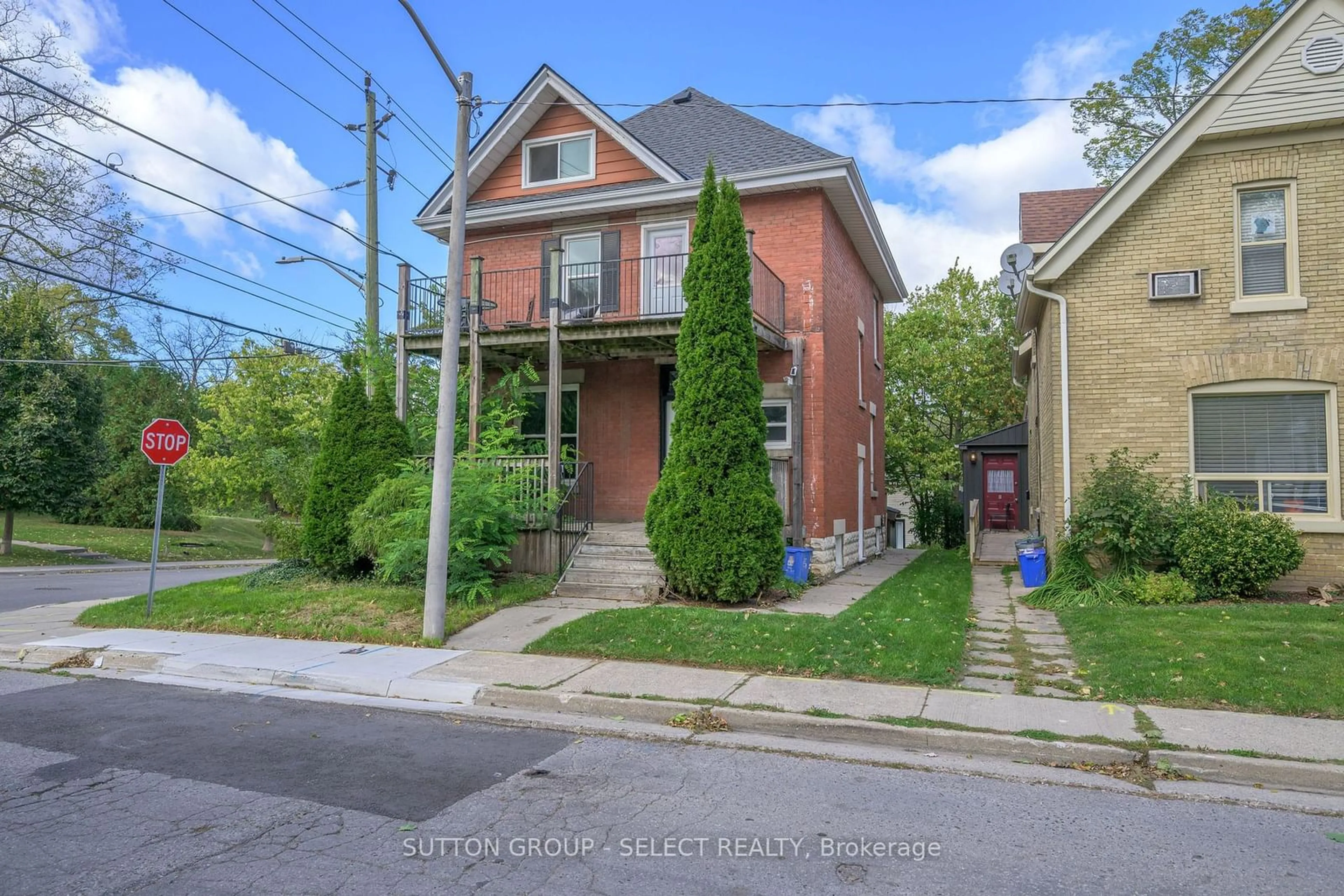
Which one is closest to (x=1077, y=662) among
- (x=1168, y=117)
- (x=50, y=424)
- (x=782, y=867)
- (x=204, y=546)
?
(x=782, y=867)

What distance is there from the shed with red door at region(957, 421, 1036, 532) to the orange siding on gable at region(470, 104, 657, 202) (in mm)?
14047

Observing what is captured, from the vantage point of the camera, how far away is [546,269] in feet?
51.7

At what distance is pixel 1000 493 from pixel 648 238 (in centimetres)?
1488

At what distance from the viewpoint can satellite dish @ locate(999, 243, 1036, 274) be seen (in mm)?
12969

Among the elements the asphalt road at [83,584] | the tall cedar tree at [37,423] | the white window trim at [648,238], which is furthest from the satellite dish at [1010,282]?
the tall cedar tree at [37,423]

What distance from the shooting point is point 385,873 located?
3.76m

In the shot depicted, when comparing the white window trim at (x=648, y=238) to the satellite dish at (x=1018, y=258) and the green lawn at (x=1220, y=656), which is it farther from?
the green lawn at (x=1220, y=656)

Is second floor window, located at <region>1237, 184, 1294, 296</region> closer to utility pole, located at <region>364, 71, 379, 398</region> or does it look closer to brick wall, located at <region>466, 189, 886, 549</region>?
brick wall, located at <region>466, 189, 886, 549</region>

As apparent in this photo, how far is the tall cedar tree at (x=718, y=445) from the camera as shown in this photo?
419 inches

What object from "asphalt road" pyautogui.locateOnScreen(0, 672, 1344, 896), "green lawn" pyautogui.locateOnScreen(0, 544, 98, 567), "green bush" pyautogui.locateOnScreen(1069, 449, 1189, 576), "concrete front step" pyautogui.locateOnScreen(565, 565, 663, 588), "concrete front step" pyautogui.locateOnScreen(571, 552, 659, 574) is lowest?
"green lawn" pyautogui.locateOnScreen(0, 544, 98, 567)

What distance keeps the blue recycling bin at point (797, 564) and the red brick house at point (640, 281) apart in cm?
62

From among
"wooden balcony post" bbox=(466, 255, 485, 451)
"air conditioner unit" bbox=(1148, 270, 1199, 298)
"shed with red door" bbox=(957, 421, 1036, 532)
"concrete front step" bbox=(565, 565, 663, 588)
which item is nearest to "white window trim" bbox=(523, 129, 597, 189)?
"wooden balcony post" bbox=(466, 255, 485, 451)

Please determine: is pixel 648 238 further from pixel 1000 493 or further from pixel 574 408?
pixel 1000 493

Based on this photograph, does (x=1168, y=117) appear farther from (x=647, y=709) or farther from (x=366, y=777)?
(x=366, y=777)
